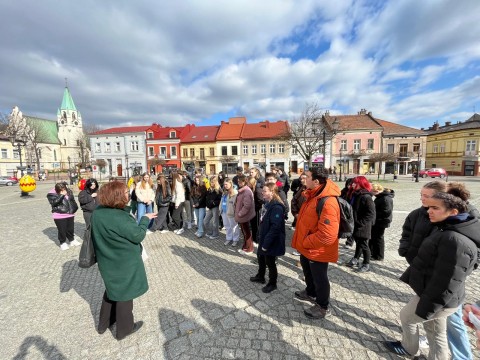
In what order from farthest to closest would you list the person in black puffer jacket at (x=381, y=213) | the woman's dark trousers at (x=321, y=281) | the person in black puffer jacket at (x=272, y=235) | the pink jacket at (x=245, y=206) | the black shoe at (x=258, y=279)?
the pink jacket at (x=245, y=206) → the person in black puffer jacket at (x=381, y=213) → the black shoe at (x=258, y=279) → the person in black puffer jacket at (x=272, y=235) → the woman's dark trousers at (x=321, y=281)

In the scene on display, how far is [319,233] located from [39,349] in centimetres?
334

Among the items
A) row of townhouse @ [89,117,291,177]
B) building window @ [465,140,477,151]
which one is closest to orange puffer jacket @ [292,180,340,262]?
row of townhouse @ [89,117,291,177]

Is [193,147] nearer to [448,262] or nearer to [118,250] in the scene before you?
[118,250]

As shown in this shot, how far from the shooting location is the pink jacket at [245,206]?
4.69 metres

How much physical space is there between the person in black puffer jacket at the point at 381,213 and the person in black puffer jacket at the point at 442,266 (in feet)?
7.59

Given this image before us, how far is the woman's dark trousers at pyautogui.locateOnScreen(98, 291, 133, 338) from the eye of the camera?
254 centimetres

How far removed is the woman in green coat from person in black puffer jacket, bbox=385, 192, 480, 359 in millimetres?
2684

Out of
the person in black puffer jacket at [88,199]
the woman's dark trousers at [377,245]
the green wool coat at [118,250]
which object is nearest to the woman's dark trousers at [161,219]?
the person in black puffer jacket at [88,199]

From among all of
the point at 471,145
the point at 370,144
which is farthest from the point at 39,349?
the point at 471,145

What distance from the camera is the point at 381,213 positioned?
4.16m

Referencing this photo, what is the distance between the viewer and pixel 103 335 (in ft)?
8.74

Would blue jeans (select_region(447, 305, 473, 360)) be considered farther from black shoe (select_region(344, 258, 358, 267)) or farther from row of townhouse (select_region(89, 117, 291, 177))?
row of townhouse (select_region(89, 117, 291, 177))

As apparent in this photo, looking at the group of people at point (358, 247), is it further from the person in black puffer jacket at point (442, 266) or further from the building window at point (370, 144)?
the building window at point (370, 144)

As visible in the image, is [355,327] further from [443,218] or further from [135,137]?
[135,137]
